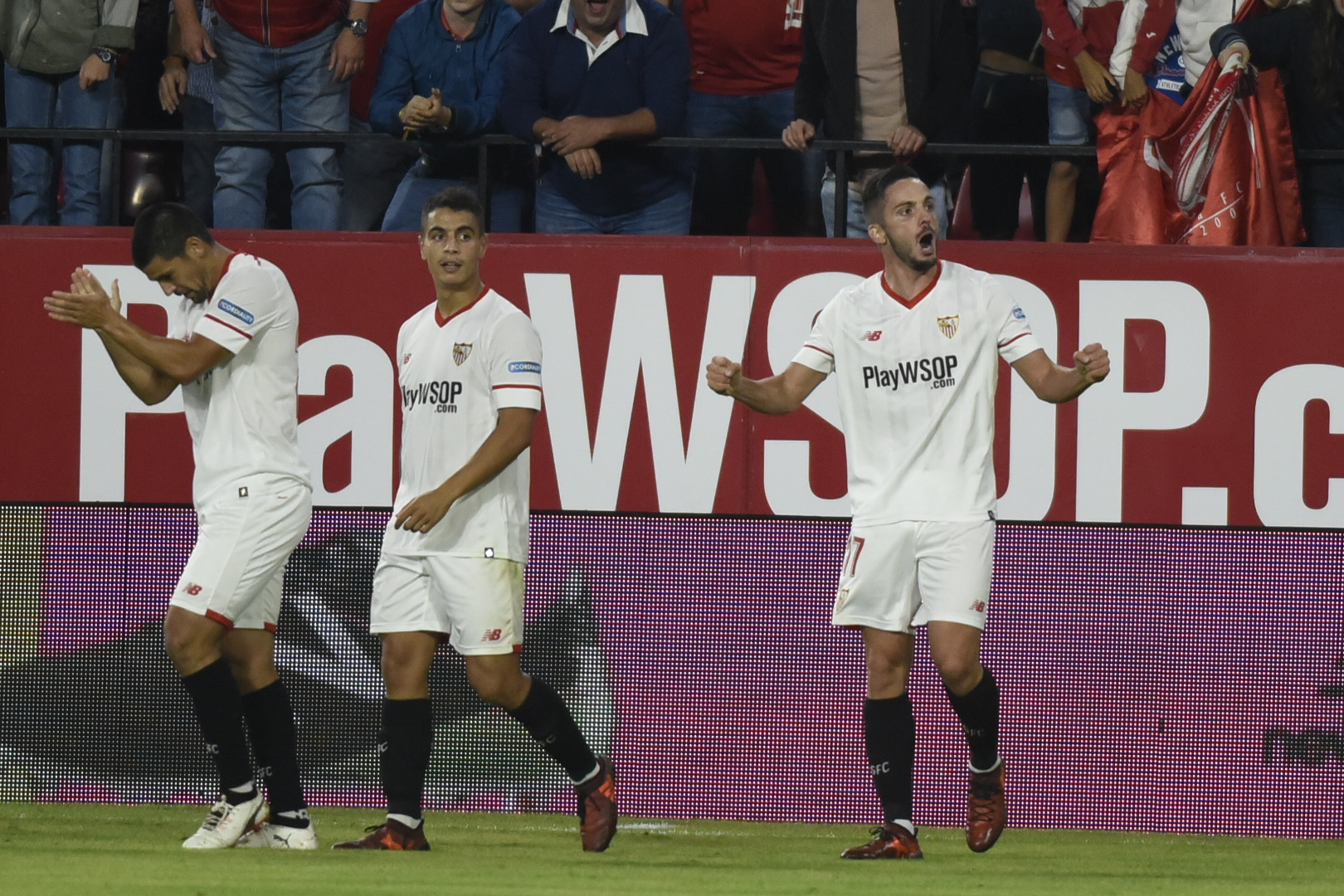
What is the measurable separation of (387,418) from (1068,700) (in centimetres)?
288

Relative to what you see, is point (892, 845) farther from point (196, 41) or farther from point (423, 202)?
point (196, 41)

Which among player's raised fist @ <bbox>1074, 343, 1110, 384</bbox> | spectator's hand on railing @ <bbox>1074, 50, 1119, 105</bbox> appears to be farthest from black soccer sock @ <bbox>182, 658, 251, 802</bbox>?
spectator's hand on railing @ <bbox>1074, 50, 1119, 105</bbox>

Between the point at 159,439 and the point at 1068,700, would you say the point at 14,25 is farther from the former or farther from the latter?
the point at 1068,700

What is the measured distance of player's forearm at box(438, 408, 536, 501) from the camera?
5.57m

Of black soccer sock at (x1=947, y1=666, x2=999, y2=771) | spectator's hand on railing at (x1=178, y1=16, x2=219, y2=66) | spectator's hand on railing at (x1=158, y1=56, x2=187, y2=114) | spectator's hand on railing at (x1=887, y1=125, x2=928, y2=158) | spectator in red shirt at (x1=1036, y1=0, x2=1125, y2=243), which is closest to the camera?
black soccer sock at (x1=947, y1=666, x2=999, y2=771)

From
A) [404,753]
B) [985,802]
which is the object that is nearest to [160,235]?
[404,753]

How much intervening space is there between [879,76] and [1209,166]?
138 centimetres

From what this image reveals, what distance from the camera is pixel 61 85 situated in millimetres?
8336

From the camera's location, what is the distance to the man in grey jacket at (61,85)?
8148 millimetres

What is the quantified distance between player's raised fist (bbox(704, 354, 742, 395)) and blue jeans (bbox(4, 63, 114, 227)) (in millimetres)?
3516

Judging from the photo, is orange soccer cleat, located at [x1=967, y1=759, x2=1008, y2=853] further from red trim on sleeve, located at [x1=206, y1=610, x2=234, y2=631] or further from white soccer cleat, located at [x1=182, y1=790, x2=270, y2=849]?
red trim on sleeve, located at [x1=206, y1=610, x2=234, y2=631]

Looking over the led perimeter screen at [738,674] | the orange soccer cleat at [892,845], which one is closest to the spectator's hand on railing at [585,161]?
the led perimeter screen at [738,674]

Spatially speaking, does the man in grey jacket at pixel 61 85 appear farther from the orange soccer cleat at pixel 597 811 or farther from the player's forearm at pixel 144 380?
the orange soccer cleat at pixel 597 811

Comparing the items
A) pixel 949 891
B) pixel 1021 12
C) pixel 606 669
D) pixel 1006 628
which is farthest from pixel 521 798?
pixel 1021 12
